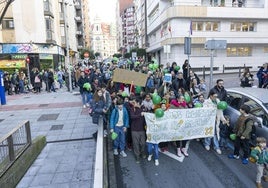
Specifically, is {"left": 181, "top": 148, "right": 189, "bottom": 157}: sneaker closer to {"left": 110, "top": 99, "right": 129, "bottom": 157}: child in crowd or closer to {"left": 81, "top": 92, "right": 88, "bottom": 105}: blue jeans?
{"left": 110, "top": 99, "right": 129, "bottom": 157}: child in crowd

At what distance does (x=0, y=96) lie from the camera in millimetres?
14336

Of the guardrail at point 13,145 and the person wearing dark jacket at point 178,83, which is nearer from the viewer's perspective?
the guardrail at point 13,145

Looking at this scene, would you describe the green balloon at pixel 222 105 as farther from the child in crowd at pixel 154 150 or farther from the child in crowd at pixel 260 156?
the child in crowd at pixel 260 156

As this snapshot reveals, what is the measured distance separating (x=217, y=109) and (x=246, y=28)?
90.5 ft

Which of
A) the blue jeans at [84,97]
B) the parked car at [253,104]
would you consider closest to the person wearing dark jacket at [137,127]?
the parked car at [253,104]

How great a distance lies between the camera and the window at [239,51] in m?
30.9

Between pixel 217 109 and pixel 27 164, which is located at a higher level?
pixel 217 109

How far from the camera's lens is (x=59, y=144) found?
749 centimetres

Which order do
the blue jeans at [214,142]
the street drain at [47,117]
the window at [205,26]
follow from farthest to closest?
the window at [205,26], the street drain at [47,117], the blue jeans at [214,142]

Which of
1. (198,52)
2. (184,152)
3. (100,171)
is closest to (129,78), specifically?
(184,152)

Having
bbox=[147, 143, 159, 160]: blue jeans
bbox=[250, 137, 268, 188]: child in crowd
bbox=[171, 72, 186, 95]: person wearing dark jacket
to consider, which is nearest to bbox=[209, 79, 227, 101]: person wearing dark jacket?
bbox=[171, 72, 186, 95]: person wearing dark jacket

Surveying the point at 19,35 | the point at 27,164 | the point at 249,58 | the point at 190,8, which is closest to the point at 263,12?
the point at 249,58

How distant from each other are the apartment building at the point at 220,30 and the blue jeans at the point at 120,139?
76.4 feet

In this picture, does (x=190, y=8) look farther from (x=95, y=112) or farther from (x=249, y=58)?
(x=95, y=112)
